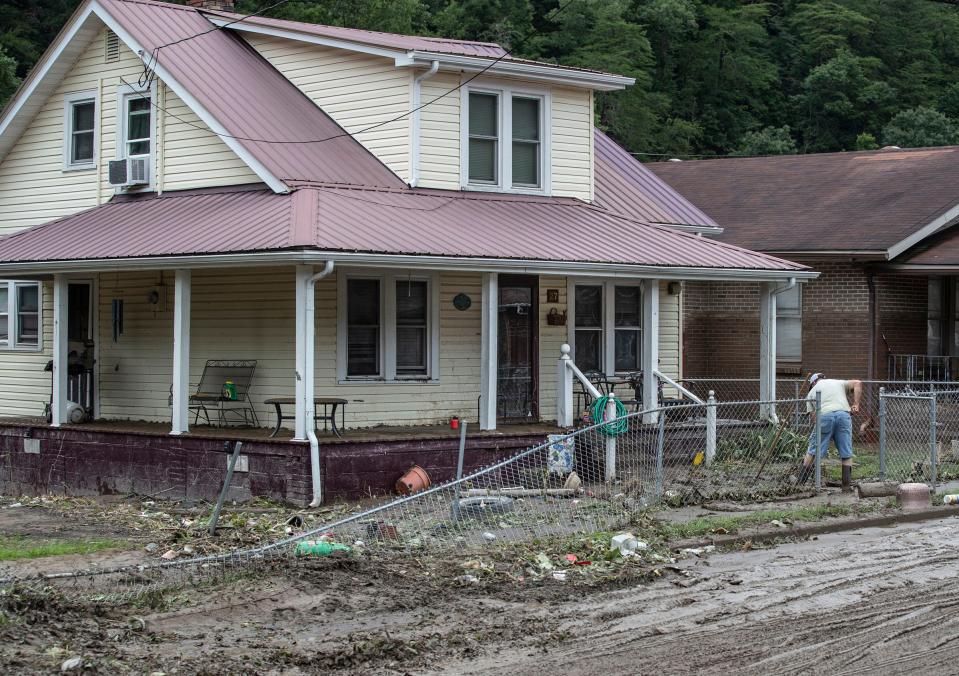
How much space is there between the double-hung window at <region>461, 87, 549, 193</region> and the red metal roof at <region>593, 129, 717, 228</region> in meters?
1.54

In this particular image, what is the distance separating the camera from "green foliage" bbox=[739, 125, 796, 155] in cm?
4794

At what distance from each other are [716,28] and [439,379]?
39990 millimetres

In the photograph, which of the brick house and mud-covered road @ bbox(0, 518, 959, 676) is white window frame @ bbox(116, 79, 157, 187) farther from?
the brick house

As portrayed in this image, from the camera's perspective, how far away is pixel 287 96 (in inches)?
816

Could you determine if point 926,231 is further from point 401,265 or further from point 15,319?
point 15,319

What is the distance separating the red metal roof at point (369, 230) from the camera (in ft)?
55.4

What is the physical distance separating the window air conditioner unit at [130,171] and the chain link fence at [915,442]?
11339 millimetres

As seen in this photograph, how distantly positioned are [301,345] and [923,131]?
35.8 meters

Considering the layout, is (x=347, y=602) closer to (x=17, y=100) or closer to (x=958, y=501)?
(x=958, y=501)

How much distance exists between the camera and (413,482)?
17.0 meters

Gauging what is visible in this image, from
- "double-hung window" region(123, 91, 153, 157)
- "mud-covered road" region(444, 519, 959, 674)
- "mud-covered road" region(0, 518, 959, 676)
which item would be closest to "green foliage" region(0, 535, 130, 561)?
"mud-covered road" region(0, 518, 959, 676)

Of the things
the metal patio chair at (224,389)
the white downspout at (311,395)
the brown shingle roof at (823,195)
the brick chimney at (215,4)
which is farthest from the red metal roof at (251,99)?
the brown shingle roof at (823,195)

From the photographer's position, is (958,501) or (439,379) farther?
(439,379)

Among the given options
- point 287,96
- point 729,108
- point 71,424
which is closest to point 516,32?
point 729,108
